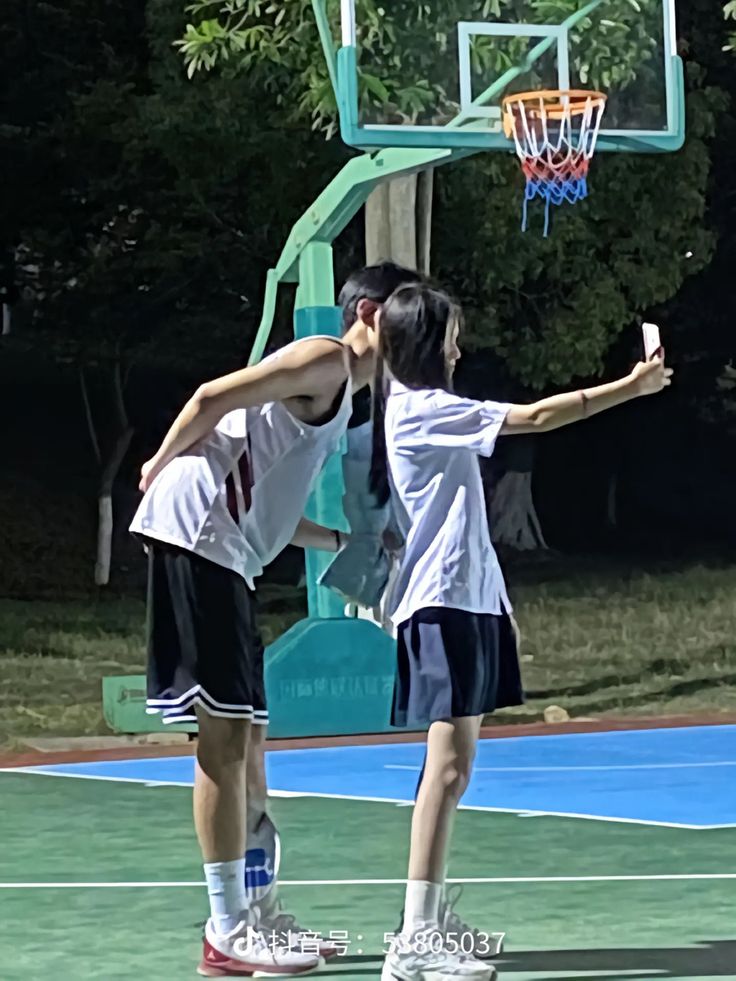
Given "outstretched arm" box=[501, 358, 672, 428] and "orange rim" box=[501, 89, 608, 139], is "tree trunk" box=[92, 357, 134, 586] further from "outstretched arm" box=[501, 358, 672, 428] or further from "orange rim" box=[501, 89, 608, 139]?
"outstretched arm" box=[501, 358, 672, 428]

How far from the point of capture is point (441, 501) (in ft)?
12.9

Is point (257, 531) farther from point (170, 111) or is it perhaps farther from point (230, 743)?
point (170, 111)

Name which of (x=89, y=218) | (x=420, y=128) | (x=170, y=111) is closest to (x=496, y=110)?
(x=420, y=128)

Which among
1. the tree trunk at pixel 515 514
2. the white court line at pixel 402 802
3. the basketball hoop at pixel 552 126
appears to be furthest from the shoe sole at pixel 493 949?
the tree trunk at pixel 515 514

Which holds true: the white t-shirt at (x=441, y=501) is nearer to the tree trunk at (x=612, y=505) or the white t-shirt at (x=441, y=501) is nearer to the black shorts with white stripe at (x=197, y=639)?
the black shorts with white stripe at (x=197, y=639)

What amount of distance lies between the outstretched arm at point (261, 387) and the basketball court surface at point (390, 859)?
3.86ft

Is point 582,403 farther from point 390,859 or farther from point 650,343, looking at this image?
point 390,859

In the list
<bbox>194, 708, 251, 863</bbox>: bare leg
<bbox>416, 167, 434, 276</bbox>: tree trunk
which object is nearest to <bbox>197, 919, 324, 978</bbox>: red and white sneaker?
<bbox>194, 708, 251, 863</bbox>: bare leg

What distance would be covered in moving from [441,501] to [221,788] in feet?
2.49

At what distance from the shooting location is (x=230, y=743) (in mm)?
3910

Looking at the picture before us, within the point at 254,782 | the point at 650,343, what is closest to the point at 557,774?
the point at 254,782

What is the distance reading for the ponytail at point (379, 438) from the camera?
4.07 m

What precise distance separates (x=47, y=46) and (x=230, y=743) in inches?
625

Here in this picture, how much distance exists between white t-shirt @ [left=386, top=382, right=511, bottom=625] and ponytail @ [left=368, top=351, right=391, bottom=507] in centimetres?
6
